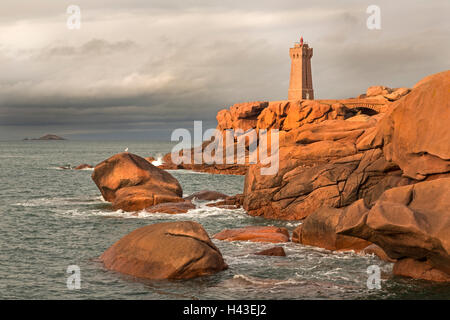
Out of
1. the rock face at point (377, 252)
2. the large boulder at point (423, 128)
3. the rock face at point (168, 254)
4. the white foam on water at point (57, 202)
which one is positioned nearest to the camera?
the rock face at point (168, 254)

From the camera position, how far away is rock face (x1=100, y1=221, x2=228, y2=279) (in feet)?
65.4

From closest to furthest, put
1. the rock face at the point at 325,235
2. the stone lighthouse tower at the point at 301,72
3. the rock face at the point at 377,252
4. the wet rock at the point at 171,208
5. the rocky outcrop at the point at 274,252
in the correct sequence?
the rock face at the point at 377,252
the rocky outcrop at the point at 274,252
the rock face at the point at 325,235
the wet rock at the point at 171,208
the stone lighthouse tower at the point at 301,72

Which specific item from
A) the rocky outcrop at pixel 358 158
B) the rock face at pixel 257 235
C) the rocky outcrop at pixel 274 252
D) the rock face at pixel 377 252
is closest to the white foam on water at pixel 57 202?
the rocky outcrop at pixel 358 158

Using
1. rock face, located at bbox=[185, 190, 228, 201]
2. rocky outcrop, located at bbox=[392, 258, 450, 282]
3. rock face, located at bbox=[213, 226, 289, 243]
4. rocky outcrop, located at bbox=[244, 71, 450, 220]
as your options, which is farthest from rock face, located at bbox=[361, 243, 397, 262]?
rock face, located at bbox=[185, 190, 228, 201]

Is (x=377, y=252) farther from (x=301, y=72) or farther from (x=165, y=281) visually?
(x=301, y=72)

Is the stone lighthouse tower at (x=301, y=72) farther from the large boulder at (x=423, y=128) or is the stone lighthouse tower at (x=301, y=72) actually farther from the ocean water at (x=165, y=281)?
the large boulder at (x=423, y=128)

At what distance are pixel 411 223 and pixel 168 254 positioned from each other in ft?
28.5

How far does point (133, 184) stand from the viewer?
3891 centimetres

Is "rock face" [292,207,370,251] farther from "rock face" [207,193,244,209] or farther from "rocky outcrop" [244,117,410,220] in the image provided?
"rock face" [207,193,244,209]

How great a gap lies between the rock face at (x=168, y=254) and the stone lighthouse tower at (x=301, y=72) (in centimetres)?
9154

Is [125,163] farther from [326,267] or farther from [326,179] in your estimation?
[326,267]

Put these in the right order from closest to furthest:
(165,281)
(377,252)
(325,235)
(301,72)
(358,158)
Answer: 1. (165,281)
2. (377,252)
3. (325,235)
4. (358,158)
5. (301,72)

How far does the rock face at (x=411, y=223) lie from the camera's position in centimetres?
1733

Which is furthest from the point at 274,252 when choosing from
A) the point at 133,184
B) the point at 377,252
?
the point at 133,184
